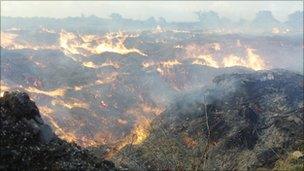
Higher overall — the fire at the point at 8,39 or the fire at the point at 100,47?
the fire at the point at 100,47

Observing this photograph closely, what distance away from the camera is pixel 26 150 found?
1465cm

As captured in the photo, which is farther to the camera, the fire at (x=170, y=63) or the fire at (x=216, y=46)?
the fire at (x=216, y=46)

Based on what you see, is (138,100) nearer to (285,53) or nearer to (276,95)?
(276,95)

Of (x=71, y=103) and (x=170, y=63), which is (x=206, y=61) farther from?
(x=71, y=103)

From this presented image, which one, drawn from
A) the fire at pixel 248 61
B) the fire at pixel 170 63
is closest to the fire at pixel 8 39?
the fire at pixel 170 63

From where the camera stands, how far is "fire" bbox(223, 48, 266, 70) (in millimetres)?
110856

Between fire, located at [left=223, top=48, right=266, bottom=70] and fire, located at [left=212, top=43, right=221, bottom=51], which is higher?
fire, located at [left=212, top=43, right=221, bottom=51]

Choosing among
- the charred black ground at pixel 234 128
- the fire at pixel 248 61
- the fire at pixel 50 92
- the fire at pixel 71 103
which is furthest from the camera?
the fire at pixel 248 61

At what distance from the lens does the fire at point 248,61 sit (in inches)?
4364

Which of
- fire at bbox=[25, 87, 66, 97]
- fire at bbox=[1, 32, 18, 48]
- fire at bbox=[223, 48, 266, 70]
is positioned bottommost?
fire at bbox=[1, 32, 18, 48]

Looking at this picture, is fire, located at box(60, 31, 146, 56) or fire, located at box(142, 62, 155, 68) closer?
fire, located at box(142, 62, 155, 68)

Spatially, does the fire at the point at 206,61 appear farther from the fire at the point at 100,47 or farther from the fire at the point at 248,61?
the fire at the point at 100,47

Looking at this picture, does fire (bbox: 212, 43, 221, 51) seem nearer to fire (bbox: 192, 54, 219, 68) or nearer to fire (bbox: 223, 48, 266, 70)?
fire (bbox: 192, 54, 219, 68)

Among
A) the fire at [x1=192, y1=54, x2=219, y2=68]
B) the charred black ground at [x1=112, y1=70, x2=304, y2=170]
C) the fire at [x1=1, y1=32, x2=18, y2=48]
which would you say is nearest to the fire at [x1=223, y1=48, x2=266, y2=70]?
the fire at [x1=192, y1=54, x2=219, y2=68]
